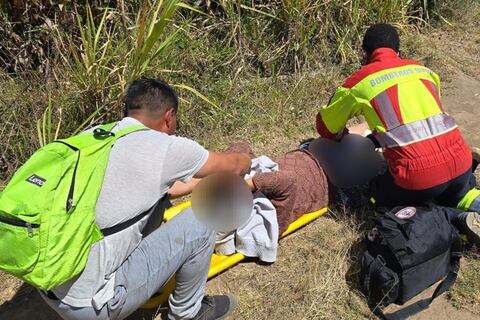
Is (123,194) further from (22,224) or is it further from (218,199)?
(218,199)

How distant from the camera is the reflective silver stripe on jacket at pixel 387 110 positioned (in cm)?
263

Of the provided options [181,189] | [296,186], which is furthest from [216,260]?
[296,186]

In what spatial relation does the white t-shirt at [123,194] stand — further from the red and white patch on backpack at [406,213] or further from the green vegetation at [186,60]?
the green vegetation at [186,60]

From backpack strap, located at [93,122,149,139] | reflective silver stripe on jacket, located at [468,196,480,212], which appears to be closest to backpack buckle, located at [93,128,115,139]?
backpack strap, located at [93,122,149,139]

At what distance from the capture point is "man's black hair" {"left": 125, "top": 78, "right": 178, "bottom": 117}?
85.0 inches

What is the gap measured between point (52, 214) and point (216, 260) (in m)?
1.26

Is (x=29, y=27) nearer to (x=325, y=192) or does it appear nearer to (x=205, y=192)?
(x=205, y=192)

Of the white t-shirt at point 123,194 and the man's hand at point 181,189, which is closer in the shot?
the white t-shirt at point 123,194

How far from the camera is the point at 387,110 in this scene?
264cm

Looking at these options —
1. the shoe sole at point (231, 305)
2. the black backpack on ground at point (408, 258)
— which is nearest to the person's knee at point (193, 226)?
the shoe sole at point (231, 305)

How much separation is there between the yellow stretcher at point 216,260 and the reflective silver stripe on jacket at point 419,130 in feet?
2.35

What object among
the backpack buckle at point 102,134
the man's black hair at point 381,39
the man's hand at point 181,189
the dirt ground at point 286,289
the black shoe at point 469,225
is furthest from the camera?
the man's hand at point 181,189

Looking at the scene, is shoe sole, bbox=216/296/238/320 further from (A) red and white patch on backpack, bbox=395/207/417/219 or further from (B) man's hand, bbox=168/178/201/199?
(A) red and white patch on backpack, bbox=395/207/417/219

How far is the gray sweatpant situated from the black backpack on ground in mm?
911
